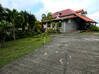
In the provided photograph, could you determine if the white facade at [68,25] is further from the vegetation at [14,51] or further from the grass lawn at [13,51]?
the grass lawn at [13,51]

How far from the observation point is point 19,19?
13094mm

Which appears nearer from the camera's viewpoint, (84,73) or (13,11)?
(84,73)

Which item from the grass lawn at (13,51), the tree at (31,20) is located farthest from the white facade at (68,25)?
the grass lawn at (13,51)

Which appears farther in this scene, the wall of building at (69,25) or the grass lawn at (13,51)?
the wall of building at (69,25)

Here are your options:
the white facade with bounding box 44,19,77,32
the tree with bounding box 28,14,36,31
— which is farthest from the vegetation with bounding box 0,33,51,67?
the tree with bounding box 28,14,36,31

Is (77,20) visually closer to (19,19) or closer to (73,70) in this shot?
(19,19)

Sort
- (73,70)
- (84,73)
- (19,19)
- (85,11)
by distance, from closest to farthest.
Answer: (84,73)
(73,70)
(19,19)
(85,11)

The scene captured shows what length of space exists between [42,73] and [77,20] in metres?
21.3

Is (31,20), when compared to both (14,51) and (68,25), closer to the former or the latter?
(68,25)

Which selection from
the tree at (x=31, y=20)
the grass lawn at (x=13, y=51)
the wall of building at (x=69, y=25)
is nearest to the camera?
the grass lawn at (x=13, y=51)

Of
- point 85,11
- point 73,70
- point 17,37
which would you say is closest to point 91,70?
point 73,70

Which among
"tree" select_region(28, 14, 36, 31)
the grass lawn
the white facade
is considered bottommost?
the grass lawn

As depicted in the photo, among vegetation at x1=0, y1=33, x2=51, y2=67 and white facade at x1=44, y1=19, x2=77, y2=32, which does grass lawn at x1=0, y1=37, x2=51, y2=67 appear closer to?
vegetation at x1=0, y1=33, x2=51, y2=67

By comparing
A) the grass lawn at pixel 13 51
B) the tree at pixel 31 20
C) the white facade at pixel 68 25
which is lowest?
the grass lawn at pixel 13 51
